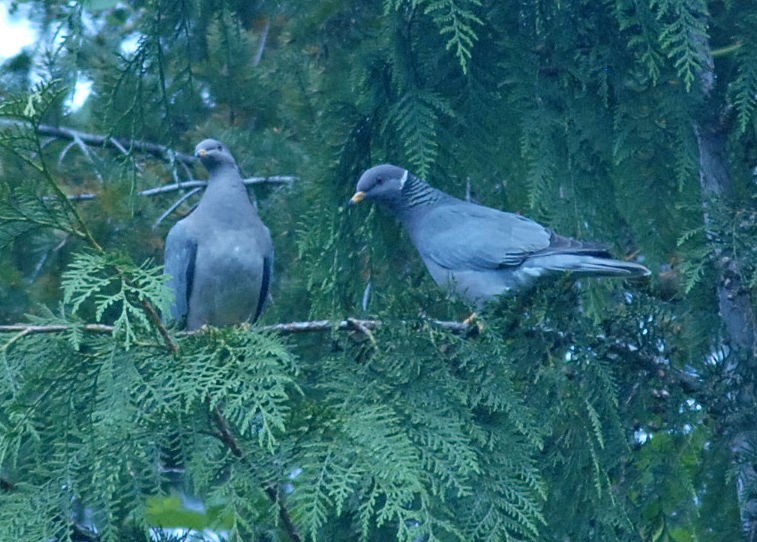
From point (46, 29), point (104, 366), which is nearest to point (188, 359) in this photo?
point (104, 366)

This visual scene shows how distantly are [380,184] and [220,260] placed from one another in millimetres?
871

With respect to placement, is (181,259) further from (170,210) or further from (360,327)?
(360,327)

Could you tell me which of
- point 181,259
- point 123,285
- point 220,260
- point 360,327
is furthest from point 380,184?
point 123,285

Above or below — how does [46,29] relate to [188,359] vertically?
above

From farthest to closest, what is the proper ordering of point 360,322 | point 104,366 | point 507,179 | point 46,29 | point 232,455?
point 46,29, point 507,179, point 360,322, point 232,455, point 104,366

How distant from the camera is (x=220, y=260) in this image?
16.5 feet

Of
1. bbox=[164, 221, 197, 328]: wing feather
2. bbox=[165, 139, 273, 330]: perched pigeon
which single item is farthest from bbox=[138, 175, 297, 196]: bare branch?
bbox=[164, 221, 197, 328]: wing feather

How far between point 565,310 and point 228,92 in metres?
4.50

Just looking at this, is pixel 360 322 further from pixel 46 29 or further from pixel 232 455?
pixel 46 29

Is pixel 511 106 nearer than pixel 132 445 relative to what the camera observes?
No

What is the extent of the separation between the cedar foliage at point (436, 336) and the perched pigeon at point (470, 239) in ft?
0.37

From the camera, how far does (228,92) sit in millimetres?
7508

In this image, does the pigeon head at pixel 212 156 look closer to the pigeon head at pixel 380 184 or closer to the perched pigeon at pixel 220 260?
the perched pigeon at pixel 220 260

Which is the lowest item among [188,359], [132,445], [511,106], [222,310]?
[222,310]
